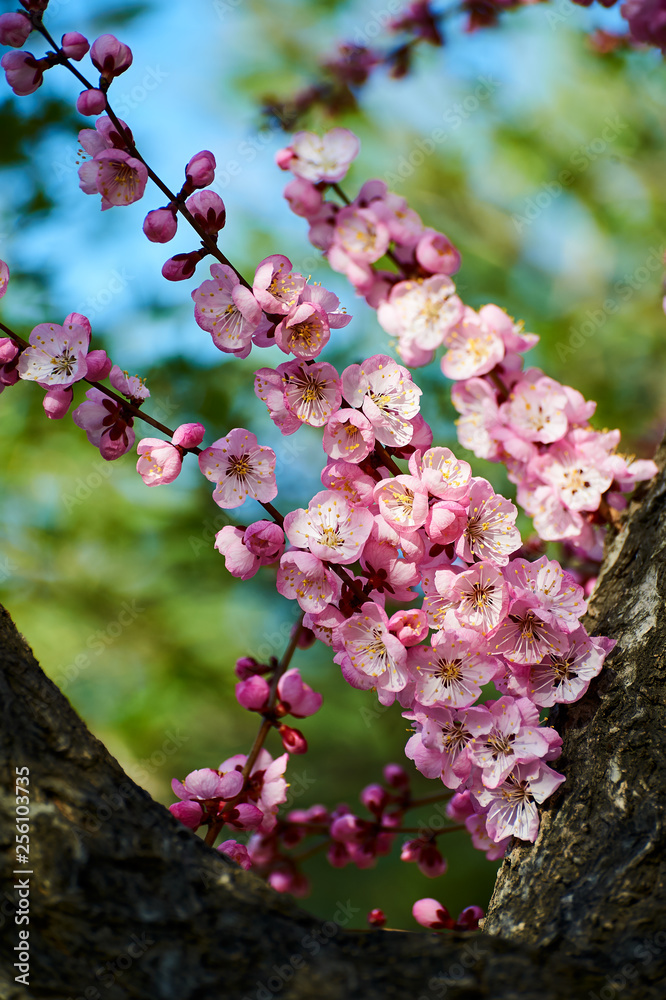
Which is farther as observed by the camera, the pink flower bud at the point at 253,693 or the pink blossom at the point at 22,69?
the pink flower bud at the point at 253,693

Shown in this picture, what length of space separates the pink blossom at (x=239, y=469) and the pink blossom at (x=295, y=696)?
1.27 ft

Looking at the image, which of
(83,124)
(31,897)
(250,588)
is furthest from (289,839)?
(83,124)

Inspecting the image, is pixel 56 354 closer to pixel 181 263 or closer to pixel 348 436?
pixel 181 263

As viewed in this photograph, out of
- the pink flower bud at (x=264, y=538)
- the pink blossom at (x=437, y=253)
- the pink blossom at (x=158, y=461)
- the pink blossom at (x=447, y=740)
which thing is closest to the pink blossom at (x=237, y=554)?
the pink flower bud at (x=264, y=538)

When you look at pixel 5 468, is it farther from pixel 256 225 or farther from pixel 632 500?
pixel 632 500

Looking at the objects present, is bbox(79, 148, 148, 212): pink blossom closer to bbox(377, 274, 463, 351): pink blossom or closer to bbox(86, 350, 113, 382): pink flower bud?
bbox(86, 350, 113, 382): pink flower bud

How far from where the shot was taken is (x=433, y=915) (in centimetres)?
131

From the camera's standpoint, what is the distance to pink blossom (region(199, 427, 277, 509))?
116 cm

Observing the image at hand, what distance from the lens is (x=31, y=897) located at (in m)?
0.77

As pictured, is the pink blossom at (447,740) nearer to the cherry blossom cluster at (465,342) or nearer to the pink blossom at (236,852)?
the pink blossom at (236,852)

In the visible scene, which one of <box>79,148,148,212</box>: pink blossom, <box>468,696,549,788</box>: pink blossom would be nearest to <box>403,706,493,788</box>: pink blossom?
<box>468,696,549,788</box>: pink blossom

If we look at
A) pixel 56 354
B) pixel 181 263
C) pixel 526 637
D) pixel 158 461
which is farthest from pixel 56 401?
pixel 526 637

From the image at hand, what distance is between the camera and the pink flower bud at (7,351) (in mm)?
1131

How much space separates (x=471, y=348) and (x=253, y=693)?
84cm
